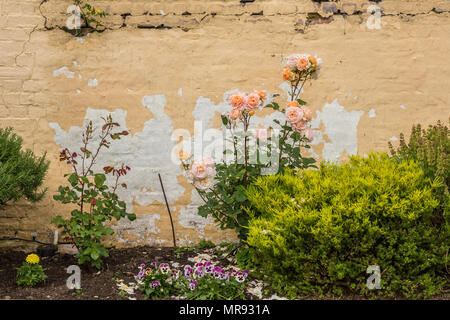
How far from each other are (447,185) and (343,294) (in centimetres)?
109

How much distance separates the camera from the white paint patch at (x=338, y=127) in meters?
4.41

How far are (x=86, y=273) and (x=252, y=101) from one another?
1889mm

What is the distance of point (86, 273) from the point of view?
3736 millimetres

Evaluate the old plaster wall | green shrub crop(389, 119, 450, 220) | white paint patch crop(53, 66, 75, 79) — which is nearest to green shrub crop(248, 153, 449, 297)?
green shrub crop(389, 119, 450, 220)

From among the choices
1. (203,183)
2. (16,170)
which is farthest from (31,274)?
(203,183)

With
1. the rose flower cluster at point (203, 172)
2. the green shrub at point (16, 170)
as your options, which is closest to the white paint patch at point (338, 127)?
the rose flower cluster at point (203, 172)

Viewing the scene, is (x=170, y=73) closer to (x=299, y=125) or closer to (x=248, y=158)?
(x=248, y=158)

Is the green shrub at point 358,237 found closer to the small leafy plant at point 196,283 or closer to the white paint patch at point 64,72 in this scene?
the small leafy plant at point 196,283

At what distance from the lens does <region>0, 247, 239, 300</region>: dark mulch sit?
10.9 feet

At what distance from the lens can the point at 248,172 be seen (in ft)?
12.3

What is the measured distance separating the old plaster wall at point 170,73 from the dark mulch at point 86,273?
0.25 meters
